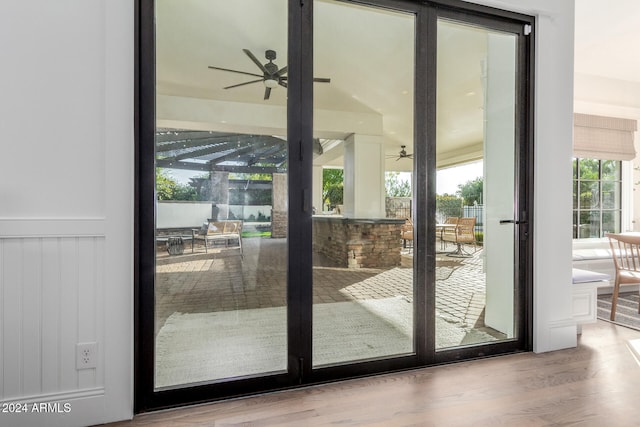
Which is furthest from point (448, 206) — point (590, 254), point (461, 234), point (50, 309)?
point (590, 254)

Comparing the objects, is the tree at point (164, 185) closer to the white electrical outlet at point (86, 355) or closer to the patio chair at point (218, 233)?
the patio chair at point (218, 233)

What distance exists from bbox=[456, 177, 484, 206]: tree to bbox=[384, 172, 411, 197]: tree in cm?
43

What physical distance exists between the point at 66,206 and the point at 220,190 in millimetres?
758

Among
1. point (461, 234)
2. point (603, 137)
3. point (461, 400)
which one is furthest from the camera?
point (603, 137)

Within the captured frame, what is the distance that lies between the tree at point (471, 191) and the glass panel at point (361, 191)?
1.59ft

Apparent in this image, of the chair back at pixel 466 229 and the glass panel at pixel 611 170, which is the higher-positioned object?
the glass panel at pixel 611 170

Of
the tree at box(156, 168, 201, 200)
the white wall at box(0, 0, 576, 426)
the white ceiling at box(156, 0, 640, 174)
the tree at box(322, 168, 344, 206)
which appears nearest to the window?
the white ceiling at box(156, 0, 640, 174)

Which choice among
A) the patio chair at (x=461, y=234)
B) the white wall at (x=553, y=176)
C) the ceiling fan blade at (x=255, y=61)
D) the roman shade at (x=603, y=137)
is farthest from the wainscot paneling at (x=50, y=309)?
the roman shade at (x=603, y=137)

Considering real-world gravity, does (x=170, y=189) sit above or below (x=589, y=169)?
below

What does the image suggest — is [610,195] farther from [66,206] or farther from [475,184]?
[66,206]

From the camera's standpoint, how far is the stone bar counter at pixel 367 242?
249 cm

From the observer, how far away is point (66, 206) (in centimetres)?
172

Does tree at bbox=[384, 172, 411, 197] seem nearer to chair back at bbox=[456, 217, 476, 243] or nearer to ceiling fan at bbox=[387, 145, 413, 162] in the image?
ceiling fan at bbox=[387, 145, 413, 162]

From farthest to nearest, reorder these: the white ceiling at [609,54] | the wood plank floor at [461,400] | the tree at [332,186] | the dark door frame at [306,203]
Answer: the white ceiling at [609,54] → the tree at [332,186] → the dark door frame at [306,203] → the wood plank floor at [461,400]
